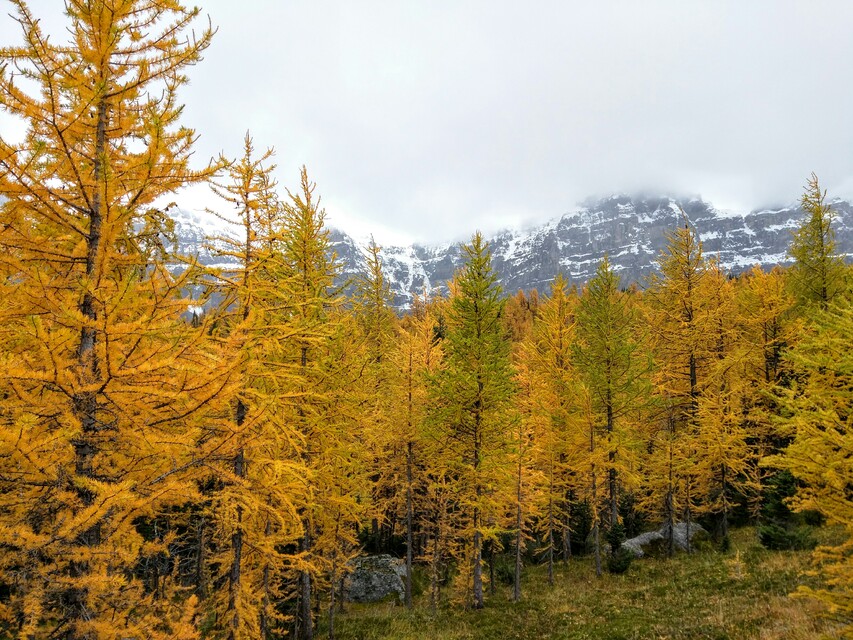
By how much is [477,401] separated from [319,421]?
20.0 feet

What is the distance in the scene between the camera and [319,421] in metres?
12.0

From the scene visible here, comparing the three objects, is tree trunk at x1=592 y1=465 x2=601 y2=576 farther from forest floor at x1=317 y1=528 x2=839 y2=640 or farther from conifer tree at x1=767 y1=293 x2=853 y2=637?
conifer tree at x1=767 y1=293 x2=853 y2=637

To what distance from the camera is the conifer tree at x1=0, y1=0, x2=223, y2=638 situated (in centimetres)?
389

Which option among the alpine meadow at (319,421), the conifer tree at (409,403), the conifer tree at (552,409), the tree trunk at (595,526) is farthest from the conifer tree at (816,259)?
the conifer tree at (409,403)

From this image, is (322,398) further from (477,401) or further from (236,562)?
(477,401)

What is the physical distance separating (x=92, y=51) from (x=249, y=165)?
456cm

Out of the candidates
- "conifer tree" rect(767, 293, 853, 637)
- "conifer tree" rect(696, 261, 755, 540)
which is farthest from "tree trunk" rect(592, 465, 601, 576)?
"conifer tree" rect(767, 293, 853, 637)

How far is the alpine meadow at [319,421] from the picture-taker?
13.9 feet

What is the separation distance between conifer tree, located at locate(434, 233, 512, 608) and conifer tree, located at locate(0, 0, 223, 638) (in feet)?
35.9

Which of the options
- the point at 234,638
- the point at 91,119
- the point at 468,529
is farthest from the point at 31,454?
the point at 468,529

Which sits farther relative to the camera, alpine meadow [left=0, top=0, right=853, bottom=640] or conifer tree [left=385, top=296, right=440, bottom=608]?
conifer tree [left=385, top=296, right=440, bottom=608]

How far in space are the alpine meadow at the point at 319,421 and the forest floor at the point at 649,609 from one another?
0.44 ft

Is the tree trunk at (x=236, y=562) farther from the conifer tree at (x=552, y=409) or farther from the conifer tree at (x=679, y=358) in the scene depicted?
the conifer tree at (x=679, y=358)

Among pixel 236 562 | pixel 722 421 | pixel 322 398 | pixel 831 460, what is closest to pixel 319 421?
pixel 322 398
